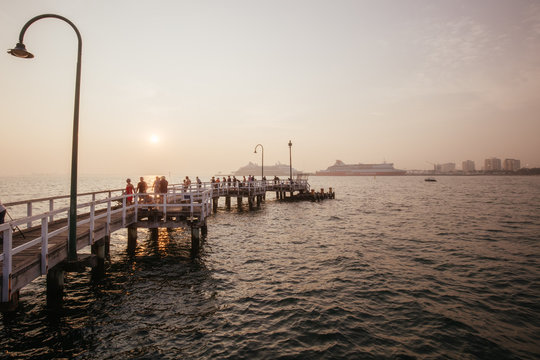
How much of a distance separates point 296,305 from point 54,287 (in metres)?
7.06

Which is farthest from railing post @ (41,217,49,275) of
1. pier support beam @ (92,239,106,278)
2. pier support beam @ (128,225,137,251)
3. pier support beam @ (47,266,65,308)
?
pier support beam @ (128,225,137,251)

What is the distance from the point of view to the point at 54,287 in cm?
782

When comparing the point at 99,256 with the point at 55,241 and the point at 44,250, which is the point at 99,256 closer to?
the point at 55,241

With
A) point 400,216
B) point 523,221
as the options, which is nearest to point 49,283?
point 400,216

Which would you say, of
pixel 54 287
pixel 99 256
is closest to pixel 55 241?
pixel 54 287

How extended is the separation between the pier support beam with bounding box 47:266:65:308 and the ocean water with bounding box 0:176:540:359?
1.12 feet

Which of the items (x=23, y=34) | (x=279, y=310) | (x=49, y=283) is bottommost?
(x=279, y=310)

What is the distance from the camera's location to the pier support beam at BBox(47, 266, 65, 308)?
775 centimetres

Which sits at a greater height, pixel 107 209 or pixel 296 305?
pixel 107 209

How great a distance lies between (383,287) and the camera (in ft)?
32.0

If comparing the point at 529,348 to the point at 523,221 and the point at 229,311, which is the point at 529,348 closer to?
the point at 229,311

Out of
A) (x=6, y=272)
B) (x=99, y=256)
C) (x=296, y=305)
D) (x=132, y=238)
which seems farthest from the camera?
(x=132, y=238)

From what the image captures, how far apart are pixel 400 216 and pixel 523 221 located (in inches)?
371

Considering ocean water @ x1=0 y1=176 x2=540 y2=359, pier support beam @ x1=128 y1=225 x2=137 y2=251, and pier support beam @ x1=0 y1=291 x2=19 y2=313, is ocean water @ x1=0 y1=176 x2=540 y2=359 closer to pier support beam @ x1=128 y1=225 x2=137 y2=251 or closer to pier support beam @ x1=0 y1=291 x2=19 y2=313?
pier support beam @ x1=128 y1=225 x2=137 y2=251
